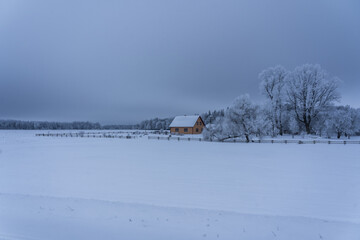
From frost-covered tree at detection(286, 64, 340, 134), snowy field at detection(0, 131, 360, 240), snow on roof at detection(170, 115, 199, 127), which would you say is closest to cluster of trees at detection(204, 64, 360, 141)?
frost-covered tree at detection(286, 64, 340, 134)

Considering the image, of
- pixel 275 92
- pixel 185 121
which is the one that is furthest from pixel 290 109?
pixel 185 121

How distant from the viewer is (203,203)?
628cm

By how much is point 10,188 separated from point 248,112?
31843mm

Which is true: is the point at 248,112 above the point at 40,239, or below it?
above

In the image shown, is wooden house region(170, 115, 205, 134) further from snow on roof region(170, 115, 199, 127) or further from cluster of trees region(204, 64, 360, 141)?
cluster of trees region(204, 64, 360, 141)

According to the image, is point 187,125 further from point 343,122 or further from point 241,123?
point 343,122

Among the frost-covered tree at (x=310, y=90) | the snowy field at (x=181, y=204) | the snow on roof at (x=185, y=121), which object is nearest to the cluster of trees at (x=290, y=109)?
the frost-covered tree at (x=310, y=90)

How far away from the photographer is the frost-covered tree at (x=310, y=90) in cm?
3225

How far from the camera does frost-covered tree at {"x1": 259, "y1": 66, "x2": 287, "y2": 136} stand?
35831mm

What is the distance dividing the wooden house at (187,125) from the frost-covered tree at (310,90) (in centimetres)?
2845

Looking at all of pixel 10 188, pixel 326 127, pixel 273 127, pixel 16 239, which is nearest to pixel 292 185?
pixel 16 239

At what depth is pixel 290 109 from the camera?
38.3 meters

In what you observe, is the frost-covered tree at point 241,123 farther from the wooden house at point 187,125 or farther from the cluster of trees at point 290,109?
the wooden house at point 187,125

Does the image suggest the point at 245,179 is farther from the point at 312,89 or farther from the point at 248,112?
the point at 312,89
